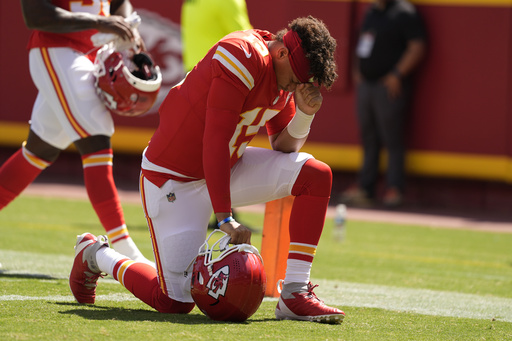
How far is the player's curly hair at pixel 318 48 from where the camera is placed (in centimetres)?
369

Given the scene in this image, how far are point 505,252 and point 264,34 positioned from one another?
418 centimetres

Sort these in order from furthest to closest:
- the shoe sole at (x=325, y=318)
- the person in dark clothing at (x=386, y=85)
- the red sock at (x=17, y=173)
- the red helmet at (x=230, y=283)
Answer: the person in dark clothing at (x=386, y=85)
the red sock at (x=17, y=173)
the shoe sole at (x=325, y=318)
the red helmet at (x=230, y=283)

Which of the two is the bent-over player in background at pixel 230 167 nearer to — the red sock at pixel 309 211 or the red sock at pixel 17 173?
the red sock at pixel 309 211

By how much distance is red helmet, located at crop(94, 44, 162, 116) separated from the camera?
5.06 m

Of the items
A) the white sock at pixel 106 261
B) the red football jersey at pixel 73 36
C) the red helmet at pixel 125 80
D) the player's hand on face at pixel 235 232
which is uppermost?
the red football jersey at pixel 73 36

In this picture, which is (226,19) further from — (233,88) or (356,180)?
(356,180)

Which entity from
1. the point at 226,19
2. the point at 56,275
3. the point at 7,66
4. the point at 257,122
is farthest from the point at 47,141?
the point at 7,66

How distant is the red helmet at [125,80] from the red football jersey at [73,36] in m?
0.11

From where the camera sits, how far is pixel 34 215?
310 inches

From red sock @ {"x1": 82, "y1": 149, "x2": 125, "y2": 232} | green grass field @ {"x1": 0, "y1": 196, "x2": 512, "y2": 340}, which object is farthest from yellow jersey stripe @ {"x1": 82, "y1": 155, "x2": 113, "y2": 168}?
green grass field @ {"x1": 0, "y1": 196, "x2": 512, "y2": 340}

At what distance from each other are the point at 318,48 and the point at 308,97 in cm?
36

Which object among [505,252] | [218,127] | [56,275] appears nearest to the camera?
[218,127]

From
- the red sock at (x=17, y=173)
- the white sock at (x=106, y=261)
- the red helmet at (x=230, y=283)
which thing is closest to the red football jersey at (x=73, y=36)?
the red sock at (x=17, y=173)

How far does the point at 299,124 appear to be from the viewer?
4.12m
